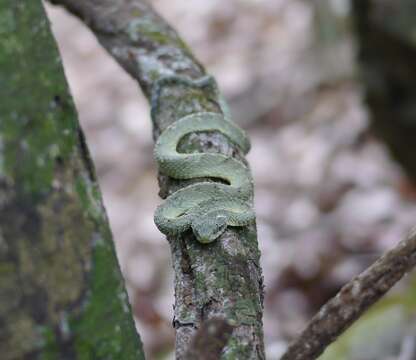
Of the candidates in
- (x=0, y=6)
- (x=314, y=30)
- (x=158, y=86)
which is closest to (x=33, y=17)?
(x=0, y=6)

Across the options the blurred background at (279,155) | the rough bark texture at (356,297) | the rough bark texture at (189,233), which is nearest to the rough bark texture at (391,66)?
the blurred background at (279,155)

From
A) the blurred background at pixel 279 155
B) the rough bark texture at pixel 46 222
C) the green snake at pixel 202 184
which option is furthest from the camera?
the blurred background at pixel 279 155

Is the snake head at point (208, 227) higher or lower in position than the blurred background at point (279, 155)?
lower

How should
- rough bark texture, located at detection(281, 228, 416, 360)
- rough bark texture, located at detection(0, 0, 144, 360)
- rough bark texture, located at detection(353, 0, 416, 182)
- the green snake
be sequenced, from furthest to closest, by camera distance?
rough bark texture, located at detection(353, 0, 416, 182) < the green snake < rough bark texture, located at detection(281, 228, 416, 360) < rough bark texture, located at detection(0, 0, 144, 360)

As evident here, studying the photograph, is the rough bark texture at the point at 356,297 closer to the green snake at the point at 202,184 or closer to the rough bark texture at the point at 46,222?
the rough bark texture at the point at 46,222

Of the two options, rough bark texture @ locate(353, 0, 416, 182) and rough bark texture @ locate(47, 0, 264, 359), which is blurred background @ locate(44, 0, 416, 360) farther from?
rough bark texture @ locate(47, 0, 264, 359)

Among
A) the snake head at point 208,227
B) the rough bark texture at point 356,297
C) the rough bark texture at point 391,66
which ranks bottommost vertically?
the rough bark texture at point 356,297

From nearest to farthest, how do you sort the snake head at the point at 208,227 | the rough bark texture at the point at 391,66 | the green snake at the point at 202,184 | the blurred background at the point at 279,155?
the snake head at the point at 208,227, the green snake at the point at 202,184, the rough bark texture at the point at 391,66, the blurred background at the point at 279,155

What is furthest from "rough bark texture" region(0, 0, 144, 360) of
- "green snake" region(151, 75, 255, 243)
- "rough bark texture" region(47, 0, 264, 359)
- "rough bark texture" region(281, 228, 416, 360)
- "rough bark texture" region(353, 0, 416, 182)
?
"rough bark texture" region(353, 0, 416, 182)
